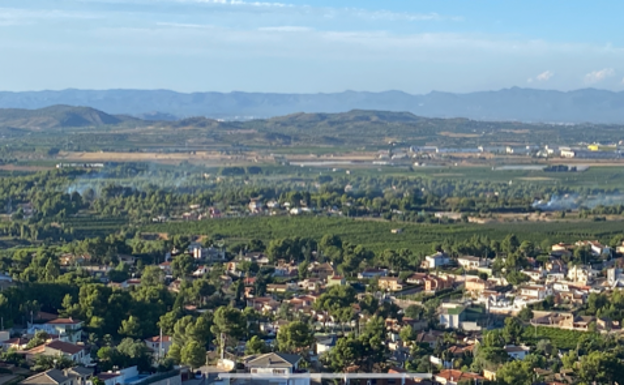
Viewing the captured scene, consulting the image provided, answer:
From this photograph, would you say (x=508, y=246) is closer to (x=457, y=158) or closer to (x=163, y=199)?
(x=163, y=199)

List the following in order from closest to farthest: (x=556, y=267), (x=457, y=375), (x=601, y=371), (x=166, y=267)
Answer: (x=601, y=371) → (x=457, y=375) → (x=166, y=267) → (x=556, y=267)

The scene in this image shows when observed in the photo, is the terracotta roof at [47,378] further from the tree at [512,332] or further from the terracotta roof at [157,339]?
the tree at [512,332]

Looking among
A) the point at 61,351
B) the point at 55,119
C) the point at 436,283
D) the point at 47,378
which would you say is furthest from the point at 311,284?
the point at 55,119

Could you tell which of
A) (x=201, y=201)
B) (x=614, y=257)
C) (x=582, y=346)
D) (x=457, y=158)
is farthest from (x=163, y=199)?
(x=457, y=158)

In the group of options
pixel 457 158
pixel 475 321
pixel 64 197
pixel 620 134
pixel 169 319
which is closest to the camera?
pixel 169 319

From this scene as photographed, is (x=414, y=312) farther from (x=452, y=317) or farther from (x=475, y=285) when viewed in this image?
(x=475, y=285)

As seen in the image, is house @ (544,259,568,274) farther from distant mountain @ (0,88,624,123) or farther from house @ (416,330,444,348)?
distant mountain @ (0,88,624,123)

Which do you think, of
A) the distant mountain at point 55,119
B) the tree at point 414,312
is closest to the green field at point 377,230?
the tree at point 414,312
